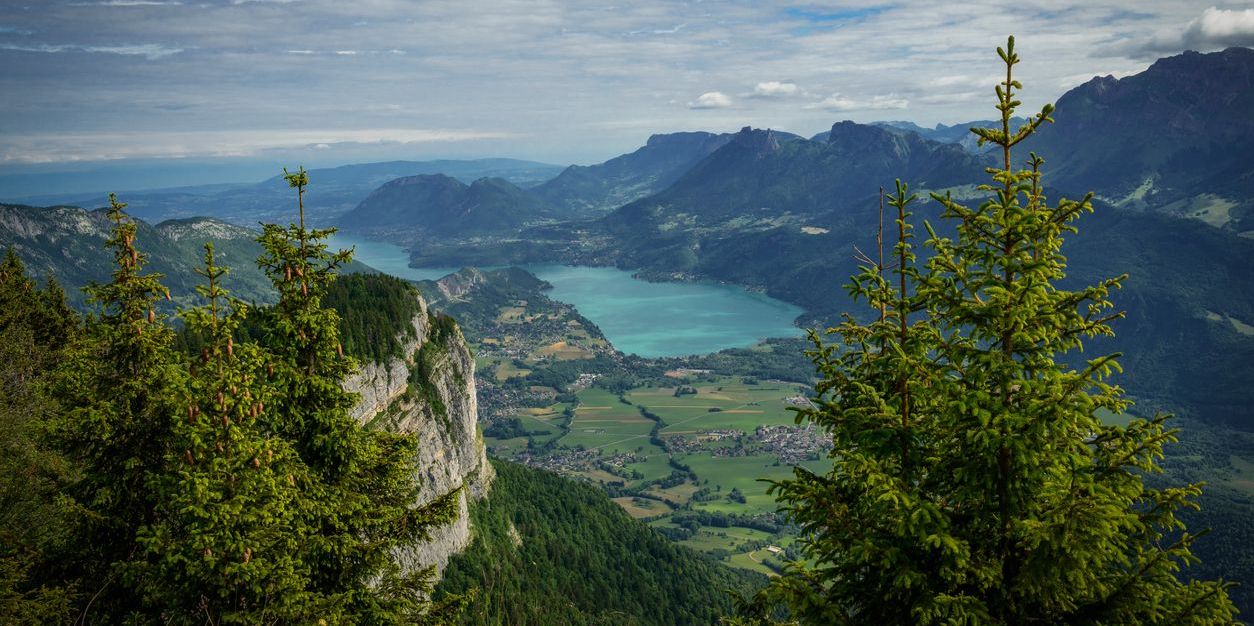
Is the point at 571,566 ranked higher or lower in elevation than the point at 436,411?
lower

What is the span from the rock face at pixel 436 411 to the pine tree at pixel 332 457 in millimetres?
46900

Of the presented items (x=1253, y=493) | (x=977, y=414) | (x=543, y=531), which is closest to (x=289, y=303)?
(x=977, y=414)

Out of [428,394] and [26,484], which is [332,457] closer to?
[26,484]

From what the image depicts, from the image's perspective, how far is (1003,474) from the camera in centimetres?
1085

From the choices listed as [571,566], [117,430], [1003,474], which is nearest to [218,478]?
[117,430]

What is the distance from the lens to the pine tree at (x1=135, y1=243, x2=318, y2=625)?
13367mm

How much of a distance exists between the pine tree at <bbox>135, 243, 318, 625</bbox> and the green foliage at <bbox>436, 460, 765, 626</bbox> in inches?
2032

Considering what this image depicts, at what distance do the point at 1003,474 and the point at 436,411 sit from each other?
72.7m

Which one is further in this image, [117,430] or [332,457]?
[332,457]

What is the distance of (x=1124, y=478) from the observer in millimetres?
10562

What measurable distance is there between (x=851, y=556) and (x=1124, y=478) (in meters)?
3.79

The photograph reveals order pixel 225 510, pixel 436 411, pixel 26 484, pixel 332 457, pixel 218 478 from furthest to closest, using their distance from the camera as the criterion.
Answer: pixel 436 411, pixel 26 484, pixel 332 457, pixel 218 478, pixel 225 510

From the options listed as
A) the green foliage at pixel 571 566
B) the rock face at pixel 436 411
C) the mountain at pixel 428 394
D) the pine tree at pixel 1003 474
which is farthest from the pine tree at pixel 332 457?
the green foliage at pixel 571 566

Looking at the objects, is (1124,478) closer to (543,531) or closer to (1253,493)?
(543,531)
